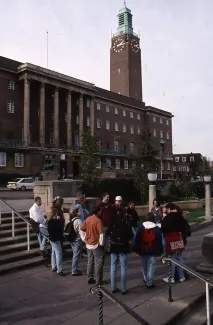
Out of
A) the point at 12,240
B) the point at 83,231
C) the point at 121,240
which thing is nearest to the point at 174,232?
the point at 121,240

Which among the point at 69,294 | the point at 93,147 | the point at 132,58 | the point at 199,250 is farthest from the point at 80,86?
the point at 69,294

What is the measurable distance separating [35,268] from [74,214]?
2.04 metres

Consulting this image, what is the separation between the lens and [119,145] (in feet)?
244

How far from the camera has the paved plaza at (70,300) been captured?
Answer: 5.79m

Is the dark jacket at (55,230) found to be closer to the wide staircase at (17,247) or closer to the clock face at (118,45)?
the wide staircase at (17,247)

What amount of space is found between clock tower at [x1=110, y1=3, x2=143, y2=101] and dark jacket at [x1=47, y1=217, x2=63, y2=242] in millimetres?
79075

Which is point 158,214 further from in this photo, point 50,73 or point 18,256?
point 50,73

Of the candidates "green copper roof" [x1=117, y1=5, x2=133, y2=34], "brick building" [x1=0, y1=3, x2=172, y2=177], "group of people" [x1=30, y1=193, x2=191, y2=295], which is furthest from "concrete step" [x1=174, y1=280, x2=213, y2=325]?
"green copper roof" [x1=117, y1=5, x2=133, y2=34]

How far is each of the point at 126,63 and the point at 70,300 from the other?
280 feet

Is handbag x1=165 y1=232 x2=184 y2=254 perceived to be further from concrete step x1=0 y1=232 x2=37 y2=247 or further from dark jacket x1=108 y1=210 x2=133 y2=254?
concrete step x1=0 y1=232 x2=37 y2=247

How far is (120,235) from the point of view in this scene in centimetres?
693

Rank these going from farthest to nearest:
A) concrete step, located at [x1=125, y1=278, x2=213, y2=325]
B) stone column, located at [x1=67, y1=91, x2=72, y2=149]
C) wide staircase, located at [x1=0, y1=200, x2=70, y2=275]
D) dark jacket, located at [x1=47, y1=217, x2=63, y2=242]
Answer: stone column, located at [x1=67, y1=91, x2=72, y2=149] < wide staircase, located at [x1=0, y1=200, x2=70, y2=275] < dark jacket, located at [x1=47, y1=217, x2=63, y2=242] < concrete step, located at [x1=125, y1=278, x2=213, y2=325]

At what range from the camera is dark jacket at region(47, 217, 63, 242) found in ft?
26.9

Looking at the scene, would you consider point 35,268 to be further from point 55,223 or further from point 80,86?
point 80,86
